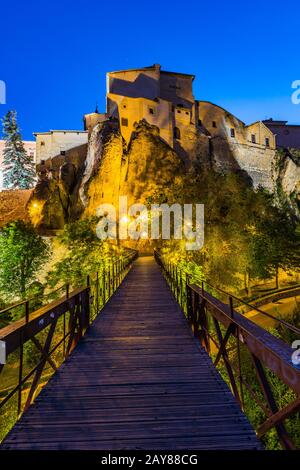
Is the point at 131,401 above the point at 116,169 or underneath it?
underneath

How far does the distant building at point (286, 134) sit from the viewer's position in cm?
5916

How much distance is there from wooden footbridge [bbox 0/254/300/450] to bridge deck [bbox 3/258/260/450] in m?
0.01

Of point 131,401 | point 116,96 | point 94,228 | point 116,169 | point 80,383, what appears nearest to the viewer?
point 131,401

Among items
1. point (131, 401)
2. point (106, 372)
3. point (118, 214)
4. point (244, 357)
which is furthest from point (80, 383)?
point (118, 214)

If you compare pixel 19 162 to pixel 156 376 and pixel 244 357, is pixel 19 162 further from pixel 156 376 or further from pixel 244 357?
pixel 156 376

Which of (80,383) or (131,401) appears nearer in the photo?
(131,401)

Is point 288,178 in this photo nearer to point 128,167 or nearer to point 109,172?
point 128,167

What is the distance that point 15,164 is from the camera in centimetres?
4884

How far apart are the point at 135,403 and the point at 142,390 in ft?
1.18

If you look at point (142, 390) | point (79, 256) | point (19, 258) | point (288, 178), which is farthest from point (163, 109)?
point (142, 390)

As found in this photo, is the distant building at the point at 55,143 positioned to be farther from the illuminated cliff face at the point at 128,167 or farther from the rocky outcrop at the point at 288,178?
the rocky outcrop at the point at 288,178

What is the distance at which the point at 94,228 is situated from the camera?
1140 inches

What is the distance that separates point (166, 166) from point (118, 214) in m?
9.56

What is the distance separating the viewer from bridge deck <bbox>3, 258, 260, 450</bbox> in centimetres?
288
